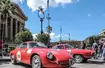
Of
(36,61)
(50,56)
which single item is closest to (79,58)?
(36,61)

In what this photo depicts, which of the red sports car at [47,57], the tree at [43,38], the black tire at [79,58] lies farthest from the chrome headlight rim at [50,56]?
the tree at [43,38]

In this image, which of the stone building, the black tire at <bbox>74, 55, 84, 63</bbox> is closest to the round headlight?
the black tire at <bbox>74, 55, 84, 63</bbox>

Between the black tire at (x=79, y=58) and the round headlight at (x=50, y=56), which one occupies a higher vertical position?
the round headlight at (x=50, y=56)

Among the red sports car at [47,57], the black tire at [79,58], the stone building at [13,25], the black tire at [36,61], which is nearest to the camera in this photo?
the red sports car at [47,57]

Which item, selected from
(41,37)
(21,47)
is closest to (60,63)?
(21,47)

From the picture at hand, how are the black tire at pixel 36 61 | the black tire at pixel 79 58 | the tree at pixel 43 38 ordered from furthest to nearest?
the tree at pixel 43 38, the black tire at pixel 79 58, the black tire at pixel 36 61

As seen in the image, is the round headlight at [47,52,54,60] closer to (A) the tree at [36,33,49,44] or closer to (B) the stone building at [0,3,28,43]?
(A) the tree at [36,33,49,44]

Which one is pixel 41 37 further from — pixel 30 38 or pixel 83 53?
pixel 83 53

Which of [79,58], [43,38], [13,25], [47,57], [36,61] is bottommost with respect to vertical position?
[79,58]

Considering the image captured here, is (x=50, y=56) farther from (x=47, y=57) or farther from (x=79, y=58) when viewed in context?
(x=79, y=58)

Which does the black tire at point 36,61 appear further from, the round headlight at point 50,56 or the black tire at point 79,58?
the black tire at point 79,58

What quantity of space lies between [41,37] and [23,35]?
1237 centimetres

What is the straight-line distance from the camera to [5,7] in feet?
110

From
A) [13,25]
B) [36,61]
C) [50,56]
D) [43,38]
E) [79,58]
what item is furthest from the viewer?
[13,25]
